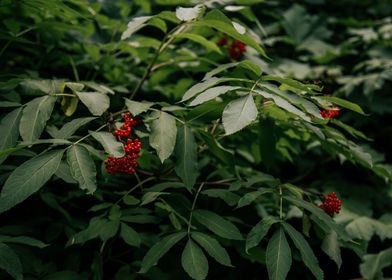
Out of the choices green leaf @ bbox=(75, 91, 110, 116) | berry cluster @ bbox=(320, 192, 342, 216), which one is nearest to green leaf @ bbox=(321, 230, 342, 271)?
berry cluster @ bbox=(320, 192, 342, 216)

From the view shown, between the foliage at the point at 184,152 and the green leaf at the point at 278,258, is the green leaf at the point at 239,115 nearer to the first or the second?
the foliage at the point at 184,152

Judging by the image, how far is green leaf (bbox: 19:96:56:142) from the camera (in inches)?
58.1

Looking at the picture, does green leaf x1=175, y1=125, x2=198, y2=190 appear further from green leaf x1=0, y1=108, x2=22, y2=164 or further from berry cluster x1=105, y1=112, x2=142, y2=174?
green leaf x1=0, y1=108, x2=22, y2=164

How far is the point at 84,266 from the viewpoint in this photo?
2.15 meters

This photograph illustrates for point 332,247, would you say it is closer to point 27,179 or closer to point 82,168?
point 82,168

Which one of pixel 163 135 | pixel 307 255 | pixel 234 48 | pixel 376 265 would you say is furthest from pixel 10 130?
pixel 376 265

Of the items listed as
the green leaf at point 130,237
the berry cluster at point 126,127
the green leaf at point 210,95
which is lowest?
the green leaf at point 130,237

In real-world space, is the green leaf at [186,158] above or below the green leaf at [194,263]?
above

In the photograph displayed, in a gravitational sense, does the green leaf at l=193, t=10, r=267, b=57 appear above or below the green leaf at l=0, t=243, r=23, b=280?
above

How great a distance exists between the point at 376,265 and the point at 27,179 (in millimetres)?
1846

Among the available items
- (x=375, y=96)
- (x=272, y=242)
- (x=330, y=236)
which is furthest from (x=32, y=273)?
(x=375, y=96)

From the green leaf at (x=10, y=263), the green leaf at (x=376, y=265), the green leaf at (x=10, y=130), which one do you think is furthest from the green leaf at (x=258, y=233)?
the green leaf at (x=376, y=265)

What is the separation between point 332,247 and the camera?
5.24 feet

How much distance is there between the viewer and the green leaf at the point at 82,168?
1293mm
